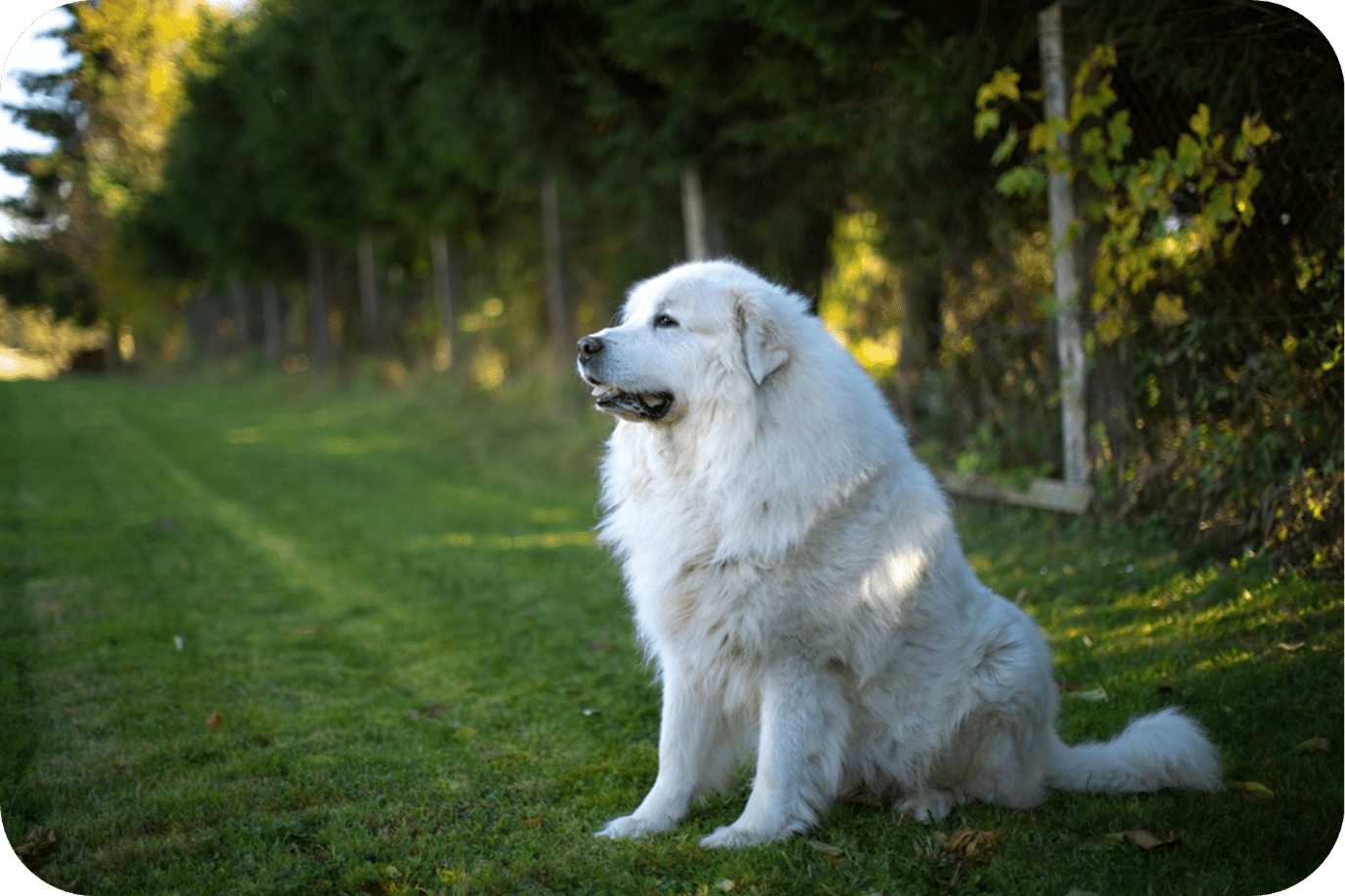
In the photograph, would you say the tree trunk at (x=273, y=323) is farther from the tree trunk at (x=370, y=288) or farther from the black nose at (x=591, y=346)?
the black nose at (x=591, y=346)

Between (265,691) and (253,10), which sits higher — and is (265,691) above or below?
below

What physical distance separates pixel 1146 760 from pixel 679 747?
154 centimetres

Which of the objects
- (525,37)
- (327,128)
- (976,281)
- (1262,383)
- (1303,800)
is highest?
(327,128)

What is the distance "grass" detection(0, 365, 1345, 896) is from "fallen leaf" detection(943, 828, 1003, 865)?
0.14ft

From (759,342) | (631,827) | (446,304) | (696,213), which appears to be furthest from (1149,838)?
(446,304)

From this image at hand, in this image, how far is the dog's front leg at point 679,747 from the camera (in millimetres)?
3091

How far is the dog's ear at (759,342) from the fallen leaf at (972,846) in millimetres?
1513

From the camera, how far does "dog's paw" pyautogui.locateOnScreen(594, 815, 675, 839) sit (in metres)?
3.00

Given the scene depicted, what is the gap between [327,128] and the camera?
56.0 ft

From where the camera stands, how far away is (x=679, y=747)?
312 cm

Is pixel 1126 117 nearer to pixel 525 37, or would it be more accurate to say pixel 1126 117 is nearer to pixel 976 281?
pixel 976 281

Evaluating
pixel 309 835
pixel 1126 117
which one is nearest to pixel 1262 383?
pixel 1126 117

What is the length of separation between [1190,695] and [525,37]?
25.1 feet

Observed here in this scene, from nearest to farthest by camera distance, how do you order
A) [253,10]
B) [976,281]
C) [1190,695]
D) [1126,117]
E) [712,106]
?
[1190,695] < [1126,117] < [976,281] < [712,106] < [253,10]
